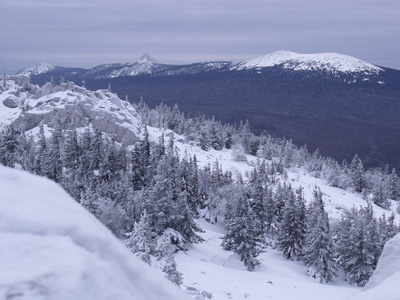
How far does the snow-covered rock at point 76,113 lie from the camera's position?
191 feet

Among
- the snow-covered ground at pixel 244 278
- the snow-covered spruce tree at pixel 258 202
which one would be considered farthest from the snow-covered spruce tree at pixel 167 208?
the snow-covered spruce tree at pixel 258 202

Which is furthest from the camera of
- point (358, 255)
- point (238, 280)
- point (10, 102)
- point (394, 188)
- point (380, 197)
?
point (394, 188)

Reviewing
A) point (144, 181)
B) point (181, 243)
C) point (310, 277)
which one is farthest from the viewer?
point (144, 181)

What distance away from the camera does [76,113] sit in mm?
59406

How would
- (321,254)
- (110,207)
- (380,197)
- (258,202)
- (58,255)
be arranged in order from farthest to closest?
1. (380,197)
2. (258,202)
3. (321,254)
4. (110,207)
5. (58,255)

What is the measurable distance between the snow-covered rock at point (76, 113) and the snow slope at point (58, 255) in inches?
2330

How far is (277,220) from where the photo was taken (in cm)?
4528

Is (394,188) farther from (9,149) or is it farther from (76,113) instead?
(9,149)

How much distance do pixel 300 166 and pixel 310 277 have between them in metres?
60.9

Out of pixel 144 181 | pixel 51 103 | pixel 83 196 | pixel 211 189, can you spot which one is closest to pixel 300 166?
pixel 211 189

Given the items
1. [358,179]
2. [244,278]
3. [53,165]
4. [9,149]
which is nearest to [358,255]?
[244,278]

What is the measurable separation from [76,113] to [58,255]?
2428 inches

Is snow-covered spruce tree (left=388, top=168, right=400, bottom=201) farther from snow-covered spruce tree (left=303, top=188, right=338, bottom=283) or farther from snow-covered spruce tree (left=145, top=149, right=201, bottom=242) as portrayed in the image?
snow-covered spruce tree (left=145, top=149, right=201, bottom=242)

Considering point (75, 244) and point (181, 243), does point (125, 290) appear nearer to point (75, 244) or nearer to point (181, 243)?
point (75, 244)
